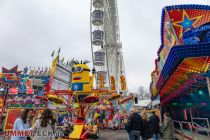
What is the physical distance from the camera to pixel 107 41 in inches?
1302

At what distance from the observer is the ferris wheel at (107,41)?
31297 millimetres

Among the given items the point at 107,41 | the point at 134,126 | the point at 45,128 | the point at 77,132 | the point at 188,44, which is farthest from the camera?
the point at 107,41

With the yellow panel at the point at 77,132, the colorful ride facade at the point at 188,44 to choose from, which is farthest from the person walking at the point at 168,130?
the yellow panel at the point at 77,132

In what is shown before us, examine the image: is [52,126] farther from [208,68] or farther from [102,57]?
[102,57]

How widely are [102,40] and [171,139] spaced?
2660 centimetres

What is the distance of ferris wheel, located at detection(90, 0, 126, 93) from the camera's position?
3130 centimetres

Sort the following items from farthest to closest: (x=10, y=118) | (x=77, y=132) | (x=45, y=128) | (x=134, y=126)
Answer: (x=10, y=118)
(x=77, y=132)
(x=134, y=126)
(x=45, y=128)

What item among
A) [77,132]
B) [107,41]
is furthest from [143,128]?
[107,41]

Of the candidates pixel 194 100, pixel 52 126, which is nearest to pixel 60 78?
pixel 194 100

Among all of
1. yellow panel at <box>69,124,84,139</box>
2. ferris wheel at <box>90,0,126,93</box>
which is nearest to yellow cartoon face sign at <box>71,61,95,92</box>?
yellow panel at <box>69,124,84,139</box>

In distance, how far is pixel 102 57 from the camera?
33.9 m

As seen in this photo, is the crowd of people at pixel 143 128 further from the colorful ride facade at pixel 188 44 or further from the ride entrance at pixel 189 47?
the colorful ride facade at pixel 188 44

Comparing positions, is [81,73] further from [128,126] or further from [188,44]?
[188,44]

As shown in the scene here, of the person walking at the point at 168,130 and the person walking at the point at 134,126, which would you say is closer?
the person walking at the point at 134,126
